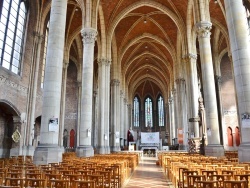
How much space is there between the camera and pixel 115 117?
29406 millimetres

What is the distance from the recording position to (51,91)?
10664mm

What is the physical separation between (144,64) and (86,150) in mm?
33065

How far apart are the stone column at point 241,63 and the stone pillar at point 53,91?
7.83m

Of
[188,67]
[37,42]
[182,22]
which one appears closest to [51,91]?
[37,42]

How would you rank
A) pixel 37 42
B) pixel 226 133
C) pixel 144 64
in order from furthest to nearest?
1. pixel 144 64
2. pixel 226 133
3. pixel 37 42

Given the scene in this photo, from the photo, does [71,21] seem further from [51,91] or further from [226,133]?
[226,133]

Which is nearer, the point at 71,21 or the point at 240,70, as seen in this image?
the point at 240,70

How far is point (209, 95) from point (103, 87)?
10.6m

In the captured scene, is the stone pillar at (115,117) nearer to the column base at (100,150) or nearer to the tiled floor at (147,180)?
the column base at (100,150)

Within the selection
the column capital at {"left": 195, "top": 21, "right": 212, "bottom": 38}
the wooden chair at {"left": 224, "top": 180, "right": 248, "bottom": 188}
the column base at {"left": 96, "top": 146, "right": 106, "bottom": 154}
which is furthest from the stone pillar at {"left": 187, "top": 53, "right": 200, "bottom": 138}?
the wooden chair at {"left": 224, "top": 180, "right": 248, "bottom": 188}

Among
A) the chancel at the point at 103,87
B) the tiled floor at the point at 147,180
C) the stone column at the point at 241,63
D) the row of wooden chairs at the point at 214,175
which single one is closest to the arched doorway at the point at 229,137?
the chancel at the point at 103,87

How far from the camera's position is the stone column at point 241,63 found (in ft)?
30.1

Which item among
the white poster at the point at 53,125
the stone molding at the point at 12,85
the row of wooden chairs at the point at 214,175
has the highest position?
the stone molding at the point at 12,85

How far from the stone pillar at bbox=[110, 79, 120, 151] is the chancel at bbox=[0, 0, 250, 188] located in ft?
0.48
